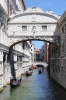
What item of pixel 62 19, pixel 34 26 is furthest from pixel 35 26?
pixel 62 19

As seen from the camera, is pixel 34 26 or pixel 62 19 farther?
pixel 34 26

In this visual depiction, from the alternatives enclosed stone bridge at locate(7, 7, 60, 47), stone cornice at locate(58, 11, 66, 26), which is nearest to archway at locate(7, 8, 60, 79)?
enclosed stone bridge at locate(7, 7, 60, 47)

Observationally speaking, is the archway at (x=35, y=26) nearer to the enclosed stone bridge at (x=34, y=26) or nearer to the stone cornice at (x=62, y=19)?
the enclosed stone bridge at (x=34, y=26)

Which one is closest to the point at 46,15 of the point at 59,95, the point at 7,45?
the point at 7,45

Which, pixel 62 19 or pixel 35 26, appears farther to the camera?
pixel 35 26

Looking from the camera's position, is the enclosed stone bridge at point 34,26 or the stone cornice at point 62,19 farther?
the enclosed stone bridge at point 34,26

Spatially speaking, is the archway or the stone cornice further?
the archway

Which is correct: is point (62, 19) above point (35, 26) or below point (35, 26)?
above

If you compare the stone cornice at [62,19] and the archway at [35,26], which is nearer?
the stone cornice at [62,19]

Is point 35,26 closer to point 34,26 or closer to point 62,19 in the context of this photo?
point 34,26

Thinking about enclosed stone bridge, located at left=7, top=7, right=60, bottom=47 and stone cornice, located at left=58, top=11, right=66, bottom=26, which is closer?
stone cornice, located at left=58, top=11, right=66, bottom=26

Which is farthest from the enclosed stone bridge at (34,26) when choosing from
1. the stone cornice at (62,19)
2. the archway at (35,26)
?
the stone cornice at (62,19)

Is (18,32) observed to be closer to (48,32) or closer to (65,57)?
(48,32)

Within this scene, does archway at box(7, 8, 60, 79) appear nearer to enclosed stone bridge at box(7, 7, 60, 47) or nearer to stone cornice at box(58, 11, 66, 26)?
enclosed stone bridge at box(7, 7, 60, 47)
